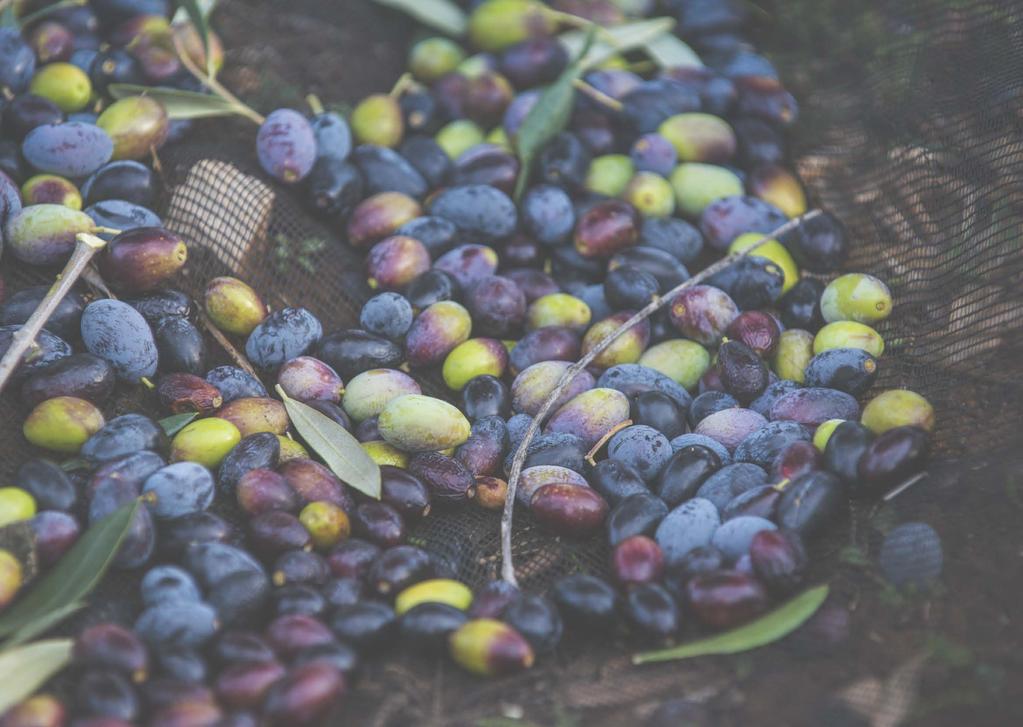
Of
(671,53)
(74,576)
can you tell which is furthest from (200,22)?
(74,576)

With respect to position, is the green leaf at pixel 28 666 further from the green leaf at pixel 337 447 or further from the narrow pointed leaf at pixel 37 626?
the green leaf at pixel 337 447

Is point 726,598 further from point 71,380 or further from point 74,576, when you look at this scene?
point 71,380

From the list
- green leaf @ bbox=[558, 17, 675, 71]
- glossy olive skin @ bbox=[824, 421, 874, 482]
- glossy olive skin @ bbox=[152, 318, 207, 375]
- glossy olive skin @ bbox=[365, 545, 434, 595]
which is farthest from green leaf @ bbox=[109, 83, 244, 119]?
glossy olive skin @ bbox=[824, 421, 874, 482]

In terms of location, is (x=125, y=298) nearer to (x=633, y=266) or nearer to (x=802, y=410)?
(x=633, y=266)

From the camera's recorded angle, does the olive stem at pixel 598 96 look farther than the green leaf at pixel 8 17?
Yes

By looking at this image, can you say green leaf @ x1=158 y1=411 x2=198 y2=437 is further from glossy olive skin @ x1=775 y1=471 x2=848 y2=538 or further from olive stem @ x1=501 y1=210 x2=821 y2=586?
glossy olive skin @ x1=775 y1=471 x2=848 y2=538

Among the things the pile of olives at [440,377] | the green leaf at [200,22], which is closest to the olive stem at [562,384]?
the pile of olives at [440,377]
